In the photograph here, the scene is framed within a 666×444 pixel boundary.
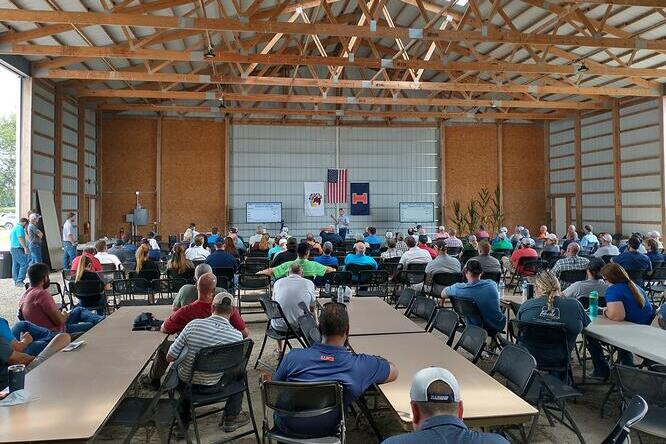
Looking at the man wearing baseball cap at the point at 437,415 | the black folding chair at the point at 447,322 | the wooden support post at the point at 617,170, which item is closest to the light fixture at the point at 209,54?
the black folding chair at the point at 447,322

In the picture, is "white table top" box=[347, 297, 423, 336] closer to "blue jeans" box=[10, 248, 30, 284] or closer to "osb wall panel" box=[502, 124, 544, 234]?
"blue jeans" box=[10, 248, 30, 284]

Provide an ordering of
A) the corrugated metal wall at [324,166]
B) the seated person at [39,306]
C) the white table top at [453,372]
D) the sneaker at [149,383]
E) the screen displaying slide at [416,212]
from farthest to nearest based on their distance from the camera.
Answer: the screen displaying slide at [416,212], the corrugated metal wall at [324,166], the seated person at [39,306], the sneaker at [149,383], the white table top at [453,372]

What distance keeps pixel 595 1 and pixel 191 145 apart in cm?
1509

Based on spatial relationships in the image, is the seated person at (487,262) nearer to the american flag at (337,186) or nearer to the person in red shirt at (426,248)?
the person in red shirt at (426,248)

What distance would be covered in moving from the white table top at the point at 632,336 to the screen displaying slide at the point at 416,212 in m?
15.6

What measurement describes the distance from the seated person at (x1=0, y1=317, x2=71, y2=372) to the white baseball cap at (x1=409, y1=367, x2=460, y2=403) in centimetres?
281

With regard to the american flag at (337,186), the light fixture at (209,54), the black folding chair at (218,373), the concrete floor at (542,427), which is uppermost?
the light fixture at (209,54)

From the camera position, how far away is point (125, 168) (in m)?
19.0

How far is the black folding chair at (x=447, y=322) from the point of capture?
4066mm

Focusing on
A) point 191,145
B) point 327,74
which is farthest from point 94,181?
point 327,74

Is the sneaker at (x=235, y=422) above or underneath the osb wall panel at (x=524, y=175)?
underneath

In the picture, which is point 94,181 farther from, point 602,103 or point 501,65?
point 602,103

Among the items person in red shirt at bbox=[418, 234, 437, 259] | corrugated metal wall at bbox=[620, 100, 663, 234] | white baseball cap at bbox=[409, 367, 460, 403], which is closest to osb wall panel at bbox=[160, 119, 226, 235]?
person in red shirt at bbox=[418, 234, 437, 259]

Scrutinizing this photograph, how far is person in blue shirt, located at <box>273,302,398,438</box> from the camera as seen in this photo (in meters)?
2.66
